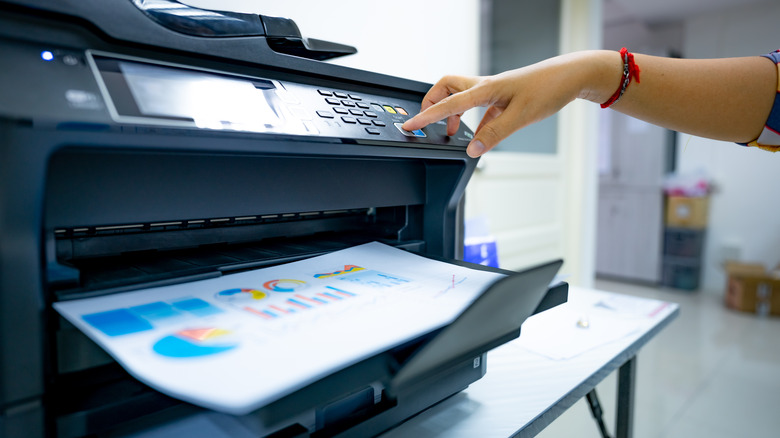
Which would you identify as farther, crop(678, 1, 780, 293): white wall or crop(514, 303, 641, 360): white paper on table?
crop(678, 1, 780, 293): white wall

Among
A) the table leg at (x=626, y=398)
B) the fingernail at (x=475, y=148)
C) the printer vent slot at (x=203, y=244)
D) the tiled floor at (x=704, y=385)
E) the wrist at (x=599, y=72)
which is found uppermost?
the wrist at (x=599, y=72)

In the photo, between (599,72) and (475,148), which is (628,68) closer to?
(599,72)

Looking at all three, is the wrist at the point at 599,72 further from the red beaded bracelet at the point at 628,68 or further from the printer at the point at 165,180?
the printer at the point at 165,180

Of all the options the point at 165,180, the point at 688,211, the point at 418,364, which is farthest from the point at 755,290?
the point at 165,180

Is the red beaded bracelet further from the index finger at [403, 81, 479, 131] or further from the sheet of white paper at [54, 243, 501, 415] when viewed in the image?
the sheet of white paper at [54, 243, 501, 415]

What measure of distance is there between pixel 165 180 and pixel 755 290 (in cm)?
368

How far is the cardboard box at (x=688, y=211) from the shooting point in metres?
3.47

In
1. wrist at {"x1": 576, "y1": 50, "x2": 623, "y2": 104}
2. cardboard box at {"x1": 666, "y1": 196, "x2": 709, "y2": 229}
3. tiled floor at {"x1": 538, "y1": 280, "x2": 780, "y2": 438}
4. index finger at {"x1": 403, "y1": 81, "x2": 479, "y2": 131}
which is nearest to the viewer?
index finger at {"x1": 403, "y1": 81, "x2": 479, "y2": 131}

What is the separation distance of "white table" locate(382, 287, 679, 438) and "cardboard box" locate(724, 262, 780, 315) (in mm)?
2686

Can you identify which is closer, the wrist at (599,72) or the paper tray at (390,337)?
the paper tray at (390,337)

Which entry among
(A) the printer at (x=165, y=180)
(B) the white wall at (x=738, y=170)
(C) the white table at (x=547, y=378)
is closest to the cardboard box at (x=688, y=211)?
(B) the white wall at (x=738, y=170)

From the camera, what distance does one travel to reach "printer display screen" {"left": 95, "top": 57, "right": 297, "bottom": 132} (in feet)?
1.03

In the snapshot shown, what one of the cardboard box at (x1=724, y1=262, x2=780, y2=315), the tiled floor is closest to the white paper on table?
the tiled floor

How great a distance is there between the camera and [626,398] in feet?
2.93
